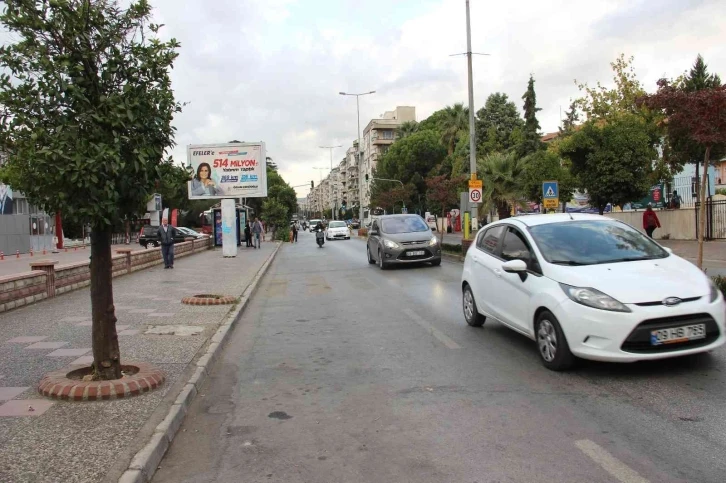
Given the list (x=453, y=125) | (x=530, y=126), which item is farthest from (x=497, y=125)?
(x=453, y=125)

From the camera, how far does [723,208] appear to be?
2219cm

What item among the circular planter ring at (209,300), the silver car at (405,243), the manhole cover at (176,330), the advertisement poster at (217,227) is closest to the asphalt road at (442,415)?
the manhole cover at (176,330)

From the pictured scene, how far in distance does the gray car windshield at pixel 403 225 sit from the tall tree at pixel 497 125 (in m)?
42.1

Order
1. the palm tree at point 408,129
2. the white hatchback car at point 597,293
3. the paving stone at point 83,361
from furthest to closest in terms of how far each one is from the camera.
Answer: the palm tree at point 408,129, the paving stone at point 83,361, the white hatchback car at point 597,293

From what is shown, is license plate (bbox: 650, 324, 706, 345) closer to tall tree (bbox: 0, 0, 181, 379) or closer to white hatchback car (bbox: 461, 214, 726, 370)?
white hatchback car (bbox: 461, 214, 726, 370)

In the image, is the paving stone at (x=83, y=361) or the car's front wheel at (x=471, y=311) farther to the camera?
the car's front wheel at (x=471, y=311)

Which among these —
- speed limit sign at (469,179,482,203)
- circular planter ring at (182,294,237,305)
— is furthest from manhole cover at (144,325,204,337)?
speed limit sign at (469,179,482,203)

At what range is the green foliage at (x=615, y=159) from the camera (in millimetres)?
23156

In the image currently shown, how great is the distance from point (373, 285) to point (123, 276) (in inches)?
313

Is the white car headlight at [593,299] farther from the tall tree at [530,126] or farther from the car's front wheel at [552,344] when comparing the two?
the tall tree at [530,126]

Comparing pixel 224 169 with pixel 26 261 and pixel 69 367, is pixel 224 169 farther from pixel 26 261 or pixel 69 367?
pixel 69 367

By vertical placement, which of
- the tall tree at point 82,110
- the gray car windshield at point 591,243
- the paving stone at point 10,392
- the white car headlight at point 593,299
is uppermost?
the tall tree at point 82,110

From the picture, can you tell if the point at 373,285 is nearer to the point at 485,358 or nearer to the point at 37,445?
the point at 485,358

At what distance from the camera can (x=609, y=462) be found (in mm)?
3756
